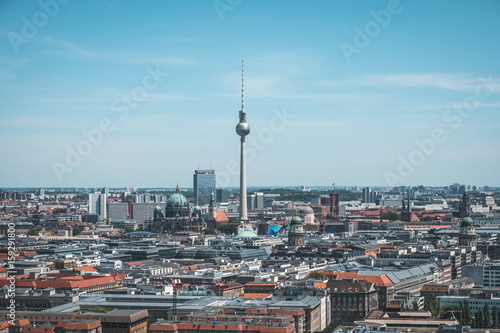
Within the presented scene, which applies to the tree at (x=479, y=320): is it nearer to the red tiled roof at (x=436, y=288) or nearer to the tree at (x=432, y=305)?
the tree at (x=432, y=305)

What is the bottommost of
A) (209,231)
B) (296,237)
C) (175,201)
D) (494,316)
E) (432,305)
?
(494,316)

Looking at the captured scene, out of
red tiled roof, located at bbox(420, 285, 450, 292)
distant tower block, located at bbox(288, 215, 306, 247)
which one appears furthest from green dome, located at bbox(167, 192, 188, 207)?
red tiled roof, located at bbox(420, 285, 450, 292)

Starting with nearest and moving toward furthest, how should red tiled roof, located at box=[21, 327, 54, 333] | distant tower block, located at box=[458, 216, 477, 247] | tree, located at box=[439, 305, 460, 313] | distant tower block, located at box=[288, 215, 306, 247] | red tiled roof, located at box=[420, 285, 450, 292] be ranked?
1. red tiled roof, located at box=[21, 327, 54, 333]
2. tree, located at box=[439, 305, 460, 313]
3. red tiled roof, located at box=[420, 285, 450, 292]
4. distant tower block, located at box=[458, 216, 477, 247]
5. distant tower block, located at box=[288, 215, 306, 247]

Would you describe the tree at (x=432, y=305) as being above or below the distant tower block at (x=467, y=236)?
below

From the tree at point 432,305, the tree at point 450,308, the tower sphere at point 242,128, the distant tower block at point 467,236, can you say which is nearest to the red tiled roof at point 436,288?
the tree at point 432,305

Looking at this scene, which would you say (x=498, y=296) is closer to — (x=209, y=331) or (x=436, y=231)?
(x=209, y=331)

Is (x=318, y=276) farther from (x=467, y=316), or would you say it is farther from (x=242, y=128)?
(x=242, y=128)

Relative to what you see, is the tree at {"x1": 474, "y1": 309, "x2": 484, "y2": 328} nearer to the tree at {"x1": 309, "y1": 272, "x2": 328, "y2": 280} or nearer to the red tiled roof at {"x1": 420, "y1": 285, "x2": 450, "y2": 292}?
the red tiled roof at {"x1": 420, "y1": 285, "x2": 450, "y2": 292}

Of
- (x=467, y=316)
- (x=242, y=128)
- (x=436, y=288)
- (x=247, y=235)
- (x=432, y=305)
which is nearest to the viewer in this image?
(x=467, y=316)

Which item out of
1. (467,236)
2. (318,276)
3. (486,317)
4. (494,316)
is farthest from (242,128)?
(486,317)
